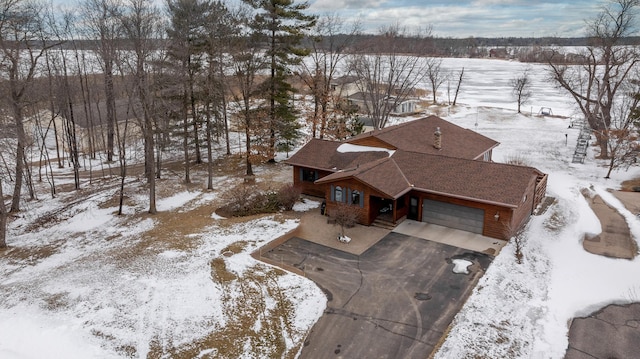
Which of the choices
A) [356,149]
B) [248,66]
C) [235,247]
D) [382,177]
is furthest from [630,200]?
[248,66]

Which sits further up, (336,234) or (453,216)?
(453,216)

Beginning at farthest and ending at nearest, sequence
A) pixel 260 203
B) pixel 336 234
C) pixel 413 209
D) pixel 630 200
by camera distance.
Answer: pixel 630 200 < pixel 260 203 < pixel 413 209 < pixel 336 234

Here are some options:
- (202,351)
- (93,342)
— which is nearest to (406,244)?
(202,351)

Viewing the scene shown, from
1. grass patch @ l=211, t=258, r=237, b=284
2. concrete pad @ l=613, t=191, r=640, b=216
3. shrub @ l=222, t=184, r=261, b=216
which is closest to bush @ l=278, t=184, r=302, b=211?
shrub @ l=222, t=184, r=261, b=216

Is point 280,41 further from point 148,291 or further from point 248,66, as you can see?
point 148,291

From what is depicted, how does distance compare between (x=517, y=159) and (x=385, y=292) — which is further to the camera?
(x=517, y=159)

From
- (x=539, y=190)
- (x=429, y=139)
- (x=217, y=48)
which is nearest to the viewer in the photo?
(x=539, y=190)
